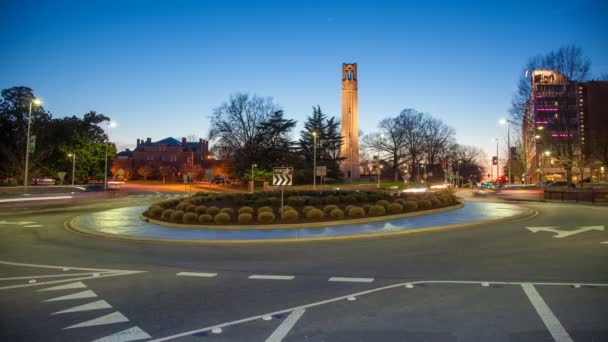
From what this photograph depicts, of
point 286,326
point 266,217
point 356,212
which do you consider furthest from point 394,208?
point 286,326

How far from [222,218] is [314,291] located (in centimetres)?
1124

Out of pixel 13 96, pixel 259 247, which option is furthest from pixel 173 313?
pixel 13 96

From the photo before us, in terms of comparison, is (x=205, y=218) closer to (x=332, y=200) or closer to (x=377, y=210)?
(x=332, y=200)

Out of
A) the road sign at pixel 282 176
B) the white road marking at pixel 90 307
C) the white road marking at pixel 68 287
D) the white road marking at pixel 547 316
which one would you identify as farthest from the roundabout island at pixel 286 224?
the white road marking at pixel 547 316

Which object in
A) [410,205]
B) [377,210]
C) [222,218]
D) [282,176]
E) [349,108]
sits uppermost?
[349,108]

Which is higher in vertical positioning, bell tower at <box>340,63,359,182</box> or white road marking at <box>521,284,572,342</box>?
bell tower at <box>340,63,359,182</box>

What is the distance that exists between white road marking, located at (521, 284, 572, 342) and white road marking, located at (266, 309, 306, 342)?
11.3 ft

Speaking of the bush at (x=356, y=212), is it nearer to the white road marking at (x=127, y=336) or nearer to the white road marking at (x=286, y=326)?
the white road marking at (x=286, y=326)

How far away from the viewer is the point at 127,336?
16.7 feet

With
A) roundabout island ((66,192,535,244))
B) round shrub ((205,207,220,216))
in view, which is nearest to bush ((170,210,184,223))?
roundabout island ((66,192,535,244))

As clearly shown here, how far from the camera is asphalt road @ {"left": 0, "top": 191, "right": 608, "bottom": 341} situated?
206 inches

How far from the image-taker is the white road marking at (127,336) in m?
5.00

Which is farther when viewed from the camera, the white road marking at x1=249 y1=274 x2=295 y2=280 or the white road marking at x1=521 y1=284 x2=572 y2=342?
the white road marking at x1=249 y1=274 x2=295 y2=280

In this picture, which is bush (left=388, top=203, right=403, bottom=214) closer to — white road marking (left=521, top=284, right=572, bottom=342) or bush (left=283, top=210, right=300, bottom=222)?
bush (left=283, top=210, right=300, bottom=222)
